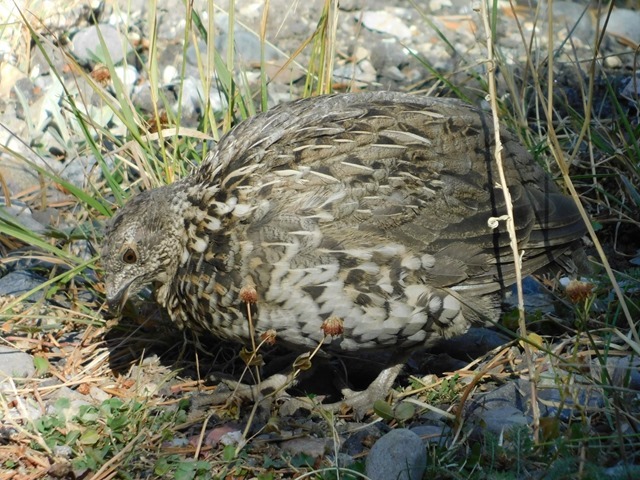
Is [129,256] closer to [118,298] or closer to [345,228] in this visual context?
[118,298]

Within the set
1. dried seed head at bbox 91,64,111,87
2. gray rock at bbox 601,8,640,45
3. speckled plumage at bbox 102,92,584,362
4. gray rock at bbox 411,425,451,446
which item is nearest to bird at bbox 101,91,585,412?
speckled plumage at bbox 102,92,584,362

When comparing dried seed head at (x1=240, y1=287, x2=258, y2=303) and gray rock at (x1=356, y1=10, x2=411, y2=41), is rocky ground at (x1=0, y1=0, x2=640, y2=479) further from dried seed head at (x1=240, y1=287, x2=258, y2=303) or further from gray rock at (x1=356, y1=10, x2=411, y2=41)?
dried seed head at (x1=240, y1=287, x2=258, y2=303)

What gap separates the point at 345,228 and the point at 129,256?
1.08 metres

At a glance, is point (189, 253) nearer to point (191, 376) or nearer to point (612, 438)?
point (191, 376)

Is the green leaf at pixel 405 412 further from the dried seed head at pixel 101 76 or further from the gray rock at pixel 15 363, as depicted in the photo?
the dried seed head at pixel 101 76

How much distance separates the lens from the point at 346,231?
4145 mm

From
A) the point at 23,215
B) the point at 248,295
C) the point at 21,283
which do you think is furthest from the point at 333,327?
the point at 23,215

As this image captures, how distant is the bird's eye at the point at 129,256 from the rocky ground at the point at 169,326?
449mm

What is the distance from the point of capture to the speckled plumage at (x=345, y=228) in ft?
13.6

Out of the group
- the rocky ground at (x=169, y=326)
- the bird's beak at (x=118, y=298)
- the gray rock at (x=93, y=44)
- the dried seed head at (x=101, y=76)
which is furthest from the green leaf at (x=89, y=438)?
the gray rock at (x=93, y=44)

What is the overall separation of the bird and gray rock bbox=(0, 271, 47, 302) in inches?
30.1

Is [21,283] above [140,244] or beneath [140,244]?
beneath

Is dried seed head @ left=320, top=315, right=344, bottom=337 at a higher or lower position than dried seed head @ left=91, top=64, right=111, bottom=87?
lower

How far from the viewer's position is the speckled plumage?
4145 mm
